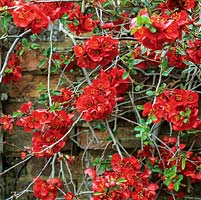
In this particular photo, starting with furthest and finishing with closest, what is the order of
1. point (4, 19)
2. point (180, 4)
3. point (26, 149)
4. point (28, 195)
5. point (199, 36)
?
point (28, 195) → point (26, 149) → point (4, 19) → point (199, 36) → point (180, 4)

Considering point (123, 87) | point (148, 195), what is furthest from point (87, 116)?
point (148, 195)

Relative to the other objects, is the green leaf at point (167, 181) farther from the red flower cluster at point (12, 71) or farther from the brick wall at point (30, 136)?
the red flower cluster at point (12, 71)

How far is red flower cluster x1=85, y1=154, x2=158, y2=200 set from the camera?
4.77ft

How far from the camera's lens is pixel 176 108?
1408 millimetres

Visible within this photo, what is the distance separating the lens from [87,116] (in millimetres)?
1478

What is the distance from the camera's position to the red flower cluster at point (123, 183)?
1.45 m

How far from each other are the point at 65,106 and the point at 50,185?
0.92 ft

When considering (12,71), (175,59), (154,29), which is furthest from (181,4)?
(12,71)

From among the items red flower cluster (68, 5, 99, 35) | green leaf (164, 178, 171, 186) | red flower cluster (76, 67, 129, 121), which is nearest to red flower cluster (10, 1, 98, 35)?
red flower cluster (68, 5, 99, 35)

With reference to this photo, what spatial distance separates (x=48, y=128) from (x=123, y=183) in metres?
0.32

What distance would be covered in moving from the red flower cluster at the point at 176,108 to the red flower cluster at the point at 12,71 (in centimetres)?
65

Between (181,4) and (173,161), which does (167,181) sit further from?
(181,4)

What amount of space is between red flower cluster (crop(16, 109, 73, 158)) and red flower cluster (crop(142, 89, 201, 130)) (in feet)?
1.00

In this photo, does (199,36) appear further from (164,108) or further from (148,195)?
(148,195)
